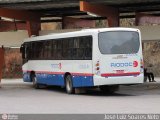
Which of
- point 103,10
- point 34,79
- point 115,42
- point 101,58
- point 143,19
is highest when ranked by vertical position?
point 103,10

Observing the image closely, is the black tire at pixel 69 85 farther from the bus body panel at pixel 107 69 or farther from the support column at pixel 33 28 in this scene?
the support column at pixel 33 28

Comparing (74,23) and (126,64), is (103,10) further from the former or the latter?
(126,64)

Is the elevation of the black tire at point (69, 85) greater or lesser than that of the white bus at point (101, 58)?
lesser

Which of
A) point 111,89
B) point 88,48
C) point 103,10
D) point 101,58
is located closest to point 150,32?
point 103,10

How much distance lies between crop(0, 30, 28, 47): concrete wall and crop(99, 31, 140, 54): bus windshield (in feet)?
45.0

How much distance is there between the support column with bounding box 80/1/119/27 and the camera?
30980 mm

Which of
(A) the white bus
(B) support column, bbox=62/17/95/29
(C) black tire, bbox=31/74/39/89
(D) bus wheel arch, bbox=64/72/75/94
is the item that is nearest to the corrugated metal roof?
(B) support column, bbox=62/17/95/29

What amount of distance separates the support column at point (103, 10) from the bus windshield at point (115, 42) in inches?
253

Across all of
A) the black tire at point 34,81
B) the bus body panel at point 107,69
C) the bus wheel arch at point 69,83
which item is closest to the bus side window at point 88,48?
the bus body panel at point 107,69

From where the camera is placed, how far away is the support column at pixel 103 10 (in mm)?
30980

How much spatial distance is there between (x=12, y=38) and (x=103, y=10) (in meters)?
7.59

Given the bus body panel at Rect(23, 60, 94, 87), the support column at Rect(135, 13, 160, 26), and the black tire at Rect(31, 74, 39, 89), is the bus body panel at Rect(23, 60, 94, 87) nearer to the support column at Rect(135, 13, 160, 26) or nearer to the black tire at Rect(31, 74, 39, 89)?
the black tire at Rect(31, 74, 39, 89)

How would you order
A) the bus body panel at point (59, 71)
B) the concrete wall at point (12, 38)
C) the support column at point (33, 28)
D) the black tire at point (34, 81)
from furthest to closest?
the concrete wall at point (12, 38) → the support column at point (33, 28) → the black tire at point (34, 81) → the bus body panel at point (59, 71)

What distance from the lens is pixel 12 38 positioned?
123ft
